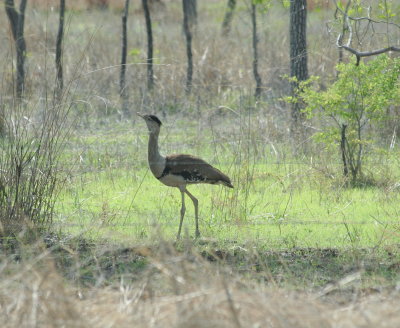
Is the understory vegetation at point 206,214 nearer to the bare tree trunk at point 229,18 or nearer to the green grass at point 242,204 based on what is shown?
the green grass at point 242,204

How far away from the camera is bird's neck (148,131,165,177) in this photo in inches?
347

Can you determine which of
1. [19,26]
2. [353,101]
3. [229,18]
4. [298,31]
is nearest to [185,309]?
[353,101]

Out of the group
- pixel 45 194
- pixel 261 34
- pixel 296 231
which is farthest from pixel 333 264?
pixel 261 34

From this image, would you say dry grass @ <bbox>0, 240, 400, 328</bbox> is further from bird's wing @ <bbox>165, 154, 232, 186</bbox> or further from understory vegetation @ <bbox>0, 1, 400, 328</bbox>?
bird's wing @ <bbox>165, 154, 232, 186</bbox>

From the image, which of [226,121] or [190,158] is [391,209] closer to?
[190,158]

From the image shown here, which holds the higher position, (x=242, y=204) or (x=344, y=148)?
(x=344, y=148)

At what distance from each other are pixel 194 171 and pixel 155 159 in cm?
44

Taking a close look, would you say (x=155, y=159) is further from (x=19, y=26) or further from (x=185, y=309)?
(x=19, y=26)

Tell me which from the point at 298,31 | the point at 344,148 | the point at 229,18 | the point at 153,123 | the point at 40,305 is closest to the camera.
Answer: the point at 40,305

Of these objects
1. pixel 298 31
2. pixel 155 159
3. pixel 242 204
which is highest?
pixel 298 31

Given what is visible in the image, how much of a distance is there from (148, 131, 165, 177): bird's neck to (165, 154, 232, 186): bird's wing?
7 cm

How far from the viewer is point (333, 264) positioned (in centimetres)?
728

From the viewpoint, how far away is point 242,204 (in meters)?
9.34

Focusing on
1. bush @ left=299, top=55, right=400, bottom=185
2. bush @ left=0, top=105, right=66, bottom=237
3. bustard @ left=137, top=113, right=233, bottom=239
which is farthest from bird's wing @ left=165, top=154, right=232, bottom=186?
bush @ left=299, top=55, right=400, bottom=185
